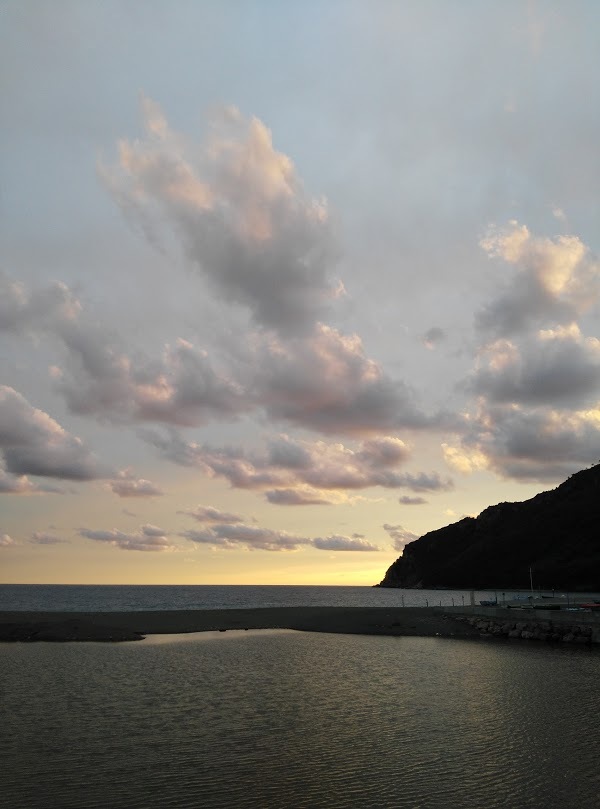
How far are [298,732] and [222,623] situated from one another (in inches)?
2079

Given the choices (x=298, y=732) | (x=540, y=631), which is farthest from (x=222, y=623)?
(x=298, y=732)

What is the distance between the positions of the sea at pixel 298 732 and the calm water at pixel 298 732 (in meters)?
0.09

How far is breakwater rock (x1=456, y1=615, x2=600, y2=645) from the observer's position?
55.5 meters

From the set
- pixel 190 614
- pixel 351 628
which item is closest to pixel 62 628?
pixel 190 614

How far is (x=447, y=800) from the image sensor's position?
1795cm

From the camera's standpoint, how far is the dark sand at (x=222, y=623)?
202ft

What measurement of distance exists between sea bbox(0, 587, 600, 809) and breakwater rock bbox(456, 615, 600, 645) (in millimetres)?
9508

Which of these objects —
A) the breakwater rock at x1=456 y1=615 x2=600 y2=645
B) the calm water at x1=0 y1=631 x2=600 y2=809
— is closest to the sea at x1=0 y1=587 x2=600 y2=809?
the calm water at x1=0 y1=631 x2=600 y2=809

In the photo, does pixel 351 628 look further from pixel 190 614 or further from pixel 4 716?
pixel 4 716

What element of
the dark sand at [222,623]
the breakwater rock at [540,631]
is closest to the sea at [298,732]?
the breakwater rock at [540,631]

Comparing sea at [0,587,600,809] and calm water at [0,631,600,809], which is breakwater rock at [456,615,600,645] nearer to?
sea at [0,587,600,809]

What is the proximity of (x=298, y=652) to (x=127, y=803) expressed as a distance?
35.4m

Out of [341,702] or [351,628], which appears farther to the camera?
[351,628]

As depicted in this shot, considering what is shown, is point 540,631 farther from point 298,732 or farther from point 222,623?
point 298,732
